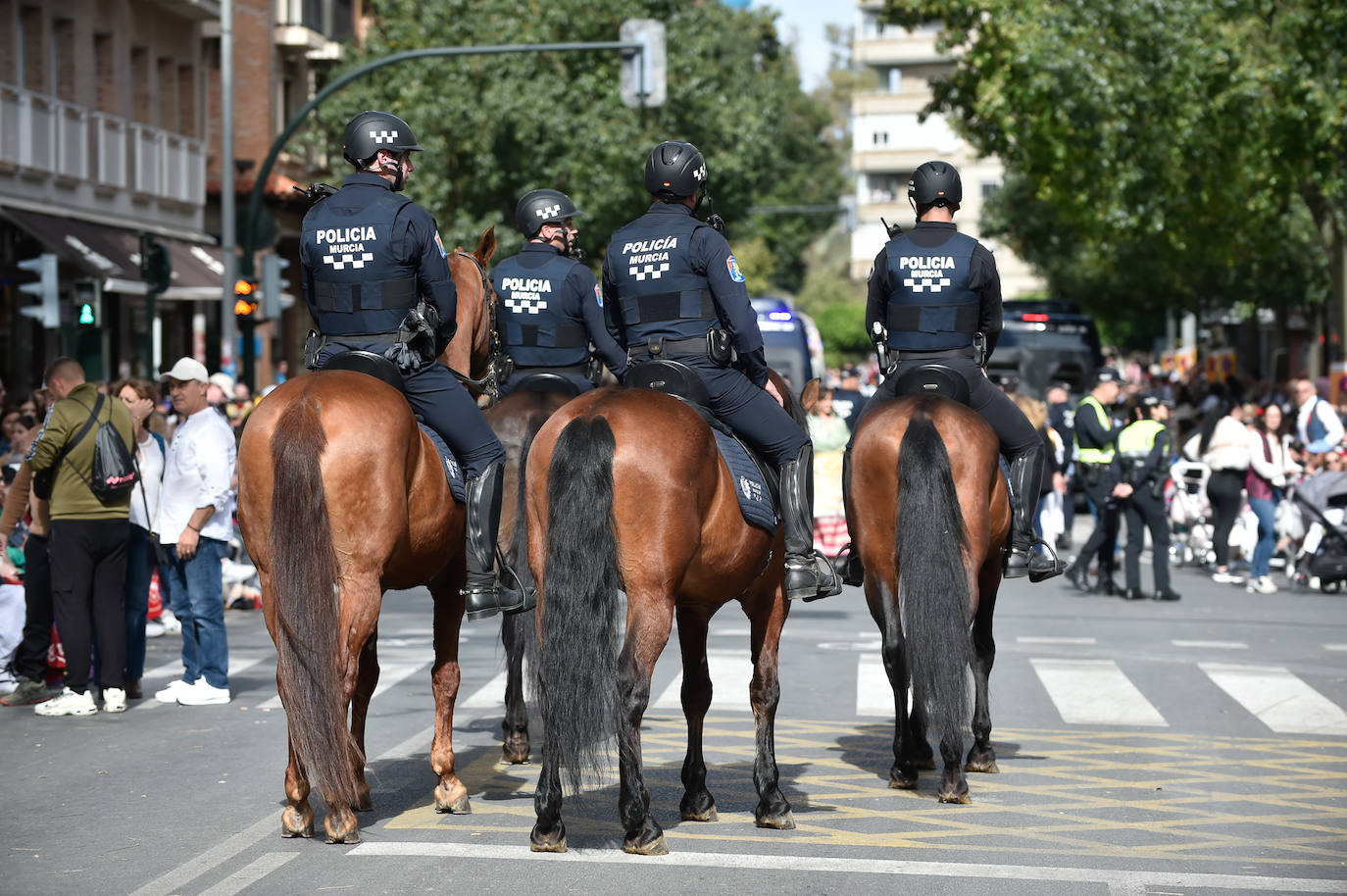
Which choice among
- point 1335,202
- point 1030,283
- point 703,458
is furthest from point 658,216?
point 1030,283

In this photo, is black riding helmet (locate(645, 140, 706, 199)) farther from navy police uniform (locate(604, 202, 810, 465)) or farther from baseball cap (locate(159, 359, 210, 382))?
baseball cap (locate(159, 359, 210, 382))

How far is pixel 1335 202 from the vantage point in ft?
96.2

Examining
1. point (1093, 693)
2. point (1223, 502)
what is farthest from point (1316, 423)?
point (1093, 693)

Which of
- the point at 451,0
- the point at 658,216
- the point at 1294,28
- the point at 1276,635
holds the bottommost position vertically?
the point at 1276,635

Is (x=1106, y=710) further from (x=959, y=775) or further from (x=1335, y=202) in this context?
(x=1335, y=202)

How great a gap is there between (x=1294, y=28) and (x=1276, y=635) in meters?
13.2

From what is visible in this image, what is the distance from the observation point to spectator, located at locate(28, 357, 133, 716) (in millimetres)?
11828

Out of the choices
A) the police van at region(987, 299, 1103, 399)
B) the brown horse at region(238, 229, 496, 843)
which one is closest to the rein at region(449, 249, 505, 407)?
the brown horse at region(238, 229, 496, 843)

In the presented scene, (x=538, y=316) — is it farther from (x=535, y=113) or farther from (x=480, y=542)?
(x=535, y=113)

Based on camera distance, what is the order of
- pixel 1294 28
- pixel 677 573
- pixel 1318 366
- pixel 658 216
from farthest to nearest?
pixel 1318 366, pixel 1294 28, pixel 658 216, pixel 677 573

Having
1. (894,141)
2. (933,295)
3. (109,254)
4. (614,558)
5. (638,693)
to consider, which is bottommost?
(638,693)

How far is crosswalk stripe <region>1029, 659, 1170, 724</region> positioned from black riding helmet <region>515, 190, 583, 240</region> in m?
4.23

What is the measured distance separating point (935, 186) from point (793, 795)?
10.4ft

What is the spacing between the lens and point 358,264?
832 centimetres
